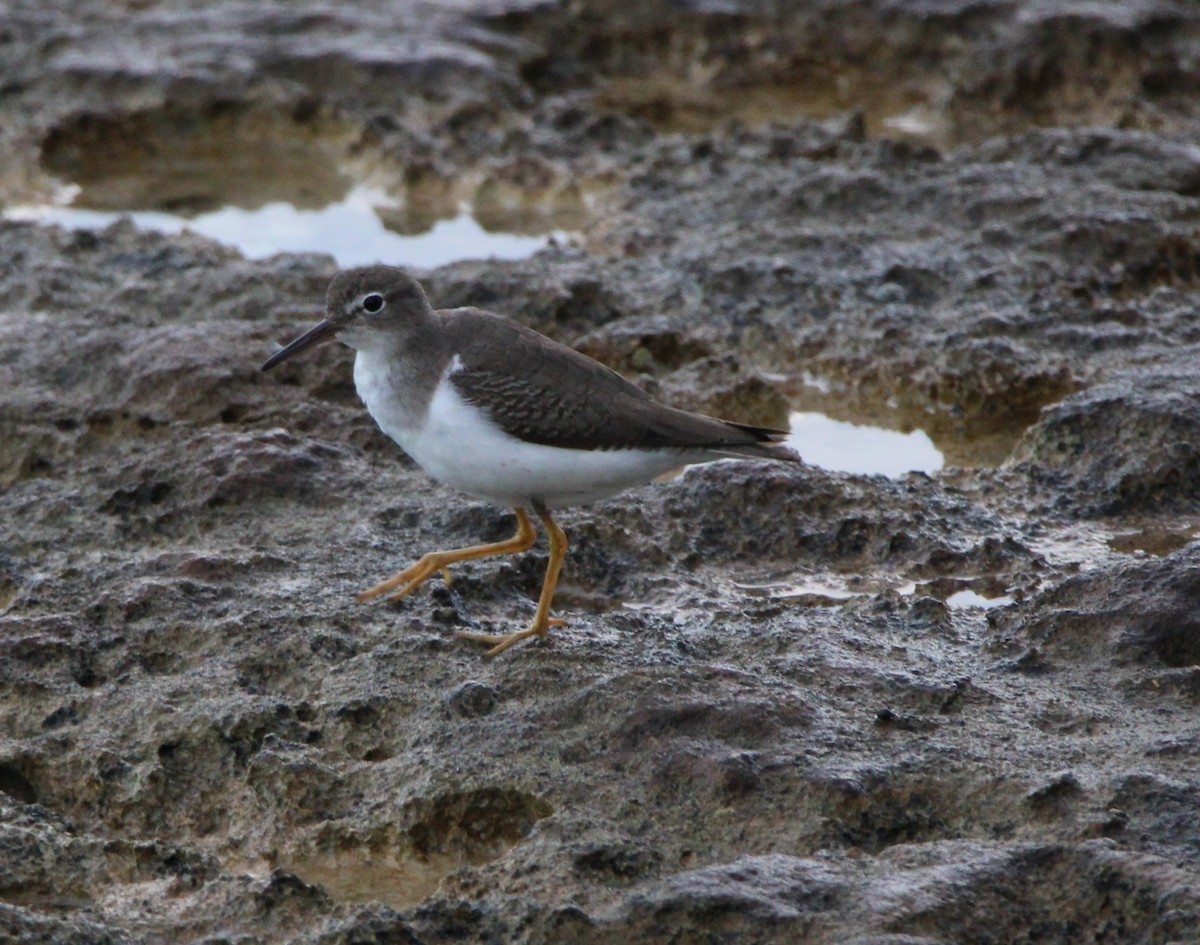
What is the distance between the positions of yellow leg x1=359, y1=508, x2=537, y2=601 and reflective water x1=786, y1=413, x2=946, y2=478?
195 cm

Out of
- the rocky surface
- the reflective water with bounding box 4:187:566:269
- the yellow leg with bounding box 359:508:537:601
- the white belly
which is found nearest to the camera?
the rocky surface

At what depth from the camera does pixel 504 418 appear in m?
5.52

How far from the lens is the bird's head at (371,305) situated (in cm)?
585

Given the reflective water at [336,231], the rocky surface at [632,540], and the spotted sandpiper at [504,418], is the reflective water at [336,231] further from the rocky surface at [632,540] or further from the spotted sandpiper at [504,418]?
the spotted sandpiper at [504,418]

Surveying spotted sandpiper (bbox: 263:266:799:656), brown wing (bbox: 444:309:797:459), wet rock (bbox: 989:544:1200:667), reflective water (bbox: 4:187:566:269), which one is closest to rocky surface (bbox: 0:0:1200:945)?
wet rock (bbox: 989:544:1200:667)

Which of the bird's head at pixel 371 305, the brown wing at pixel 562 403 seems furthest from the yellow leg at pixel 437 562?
the bird's head at pixel 371 305

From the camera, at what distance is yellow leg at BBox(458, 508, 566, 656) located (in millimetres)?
5500

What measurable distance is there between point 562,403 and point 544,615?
771 millimetres

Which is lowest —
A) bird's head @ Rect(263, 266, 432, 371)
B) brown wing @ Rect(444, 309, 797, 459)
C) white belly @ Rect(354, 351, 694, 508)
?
white belly @ Rect(354, 351, 694, 508)

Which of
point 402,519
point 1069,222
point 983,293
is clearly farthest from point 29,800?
point 1069,222

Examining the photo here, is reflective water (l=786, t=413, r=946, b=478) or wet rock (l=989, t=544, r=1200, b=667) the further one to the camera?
reflective water (l=786, t=413, r=946, b=478)

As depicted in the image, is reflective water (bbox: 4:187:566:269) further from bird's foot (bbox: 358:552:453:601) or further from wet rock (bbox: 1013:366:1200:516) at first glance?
bird's foot (bbox: 358:552:453:601)

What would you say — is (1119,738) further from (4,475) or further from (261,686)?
(4,475)

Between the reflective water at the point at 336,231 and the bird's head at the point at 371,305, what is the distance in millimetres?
3643
